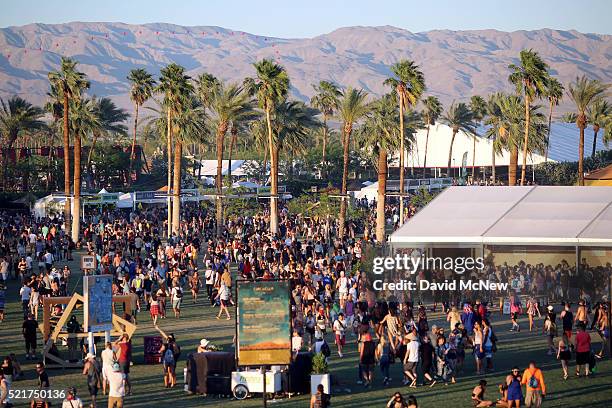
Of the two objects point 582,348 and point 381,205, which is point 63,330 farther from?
point 381,205

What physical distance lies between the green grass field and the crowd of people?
35cm

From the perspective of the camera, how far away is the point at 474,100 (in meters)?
114

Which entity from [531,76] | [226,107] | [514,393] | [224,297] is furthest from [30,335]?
[531,76]

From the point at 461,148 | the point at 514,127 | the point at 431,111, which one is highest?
the point at 431,111

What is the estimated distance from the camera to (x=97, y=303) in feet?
77.1

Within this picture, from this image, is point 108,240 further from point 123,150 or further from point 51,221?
point 123,150

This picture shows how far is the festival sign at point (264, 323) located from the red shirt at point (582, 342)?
21.6 feet

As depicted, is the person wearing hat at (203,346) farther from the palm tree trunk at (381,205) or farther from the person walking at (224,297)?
the palm tree trunk at (381,205)

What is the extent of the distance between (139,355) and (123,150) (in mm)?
79516

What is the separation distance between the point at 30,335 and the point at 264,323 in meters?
8.29

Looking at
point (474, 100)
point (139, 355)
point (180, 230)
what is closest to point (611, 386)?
point (139, 355)

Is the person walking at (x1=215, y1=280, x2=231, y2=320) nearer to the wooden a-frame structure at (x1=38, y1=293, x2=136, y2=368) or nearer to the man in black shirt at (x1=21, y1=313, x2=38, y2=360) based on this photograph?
the wooden a-frame structure at (x1=38, y1=293, x2=136, y2=368)

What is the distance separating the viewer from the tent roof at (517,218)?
28203mm

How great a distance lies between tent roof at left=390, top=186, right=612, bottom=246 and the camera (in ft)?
92.5
